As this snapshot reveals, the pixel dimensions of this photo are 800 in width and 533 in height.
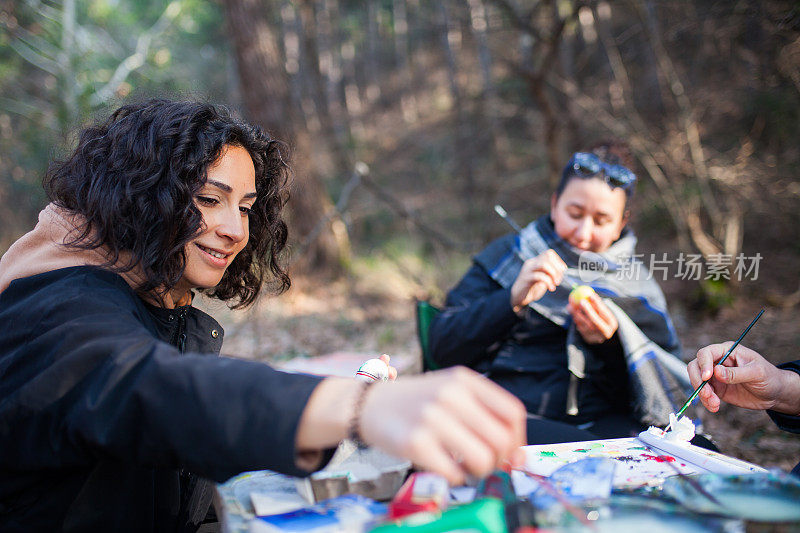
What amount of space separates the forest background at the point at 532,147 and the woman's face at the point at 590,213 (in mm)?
1304

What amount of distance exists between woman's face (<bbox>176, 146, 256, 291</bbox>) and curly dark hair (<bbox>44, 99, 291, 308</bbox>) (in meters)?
0.03

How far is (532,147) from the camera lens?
12.9m

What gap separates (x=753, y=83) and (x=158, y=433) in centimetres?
759

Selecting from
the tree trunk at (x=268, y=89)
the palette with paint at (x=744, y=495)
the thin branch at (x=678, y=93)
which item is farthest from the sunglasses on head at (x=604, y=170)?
the tree trunk at (x=268, y=89)

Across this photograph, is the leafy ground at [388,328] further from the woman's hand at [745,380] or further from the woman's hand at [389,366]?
the woman's hand at [389,366]

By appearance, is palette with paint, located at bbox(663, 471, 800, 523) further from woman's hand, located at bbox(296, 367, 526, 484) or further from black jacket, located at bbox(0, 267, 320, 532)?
black jacket, located at bbox(0, 267, 320, 532)

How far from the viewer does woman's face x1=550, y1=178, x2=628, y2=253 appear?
8.50 feet

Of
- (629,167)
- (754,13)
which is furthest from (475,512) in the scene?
(754,13)

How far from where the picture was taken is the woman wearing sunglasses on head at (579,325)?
236 centimetres

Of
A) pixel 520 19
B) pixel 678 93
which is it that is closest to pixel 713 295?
pixel 678 93

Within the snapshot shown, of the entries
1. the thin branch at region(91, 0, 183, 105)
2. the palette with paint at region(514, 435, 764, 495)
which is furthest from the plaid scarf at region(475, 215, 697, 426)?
the thin branch at region(91, 0, 183, 105)

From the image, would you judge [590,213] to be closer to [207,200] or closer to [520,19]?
[207,200]

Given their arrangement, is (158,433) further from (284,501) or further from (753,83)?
(753,83)

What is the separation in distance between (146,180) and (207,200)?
18cm
